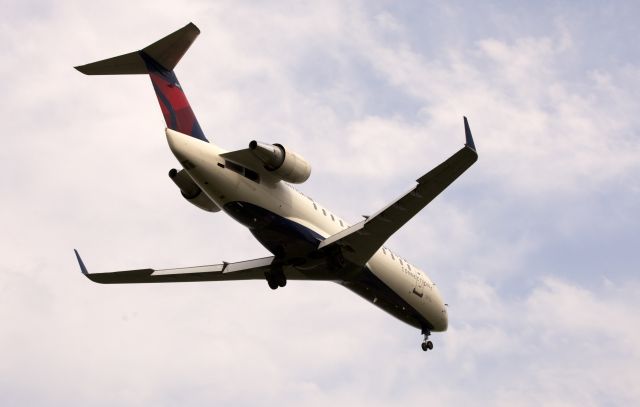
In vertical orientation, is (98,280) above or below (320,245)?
below

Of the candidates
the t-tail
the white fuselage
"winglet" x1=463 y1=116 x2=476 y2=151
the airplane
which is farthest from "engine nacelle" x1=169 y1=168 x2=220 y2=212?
"winglet" x1=463 y1=116 x2=476 y2=151

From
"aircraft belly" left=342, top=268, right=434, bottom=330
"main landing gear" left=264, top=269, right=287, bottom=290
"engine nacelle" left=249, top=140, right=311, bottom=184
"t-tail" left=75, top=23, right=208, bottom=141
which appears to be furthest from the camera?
"aircraft belly" left=342, top=268, right=434, bottom=330

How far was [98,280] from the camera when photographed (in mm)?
34594

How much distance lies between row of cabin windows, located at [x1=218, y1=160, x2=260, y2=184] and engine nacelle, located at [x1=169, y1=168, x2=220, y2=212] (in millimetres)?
2497

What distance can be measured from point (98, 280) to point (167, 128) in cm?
947

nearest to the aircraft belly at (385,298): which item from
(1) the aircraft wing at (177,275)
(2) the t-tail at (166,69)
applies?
(1) the aircraft wing at (177,275)

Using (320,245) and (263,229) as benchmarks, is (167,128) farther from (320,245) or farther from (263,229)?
(320,245)

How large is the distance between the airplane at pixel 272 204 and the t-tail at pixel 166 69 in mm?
30

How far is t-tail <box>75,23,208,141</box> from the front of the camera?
2855 cm

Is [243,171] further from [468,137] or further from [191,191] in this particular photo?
[468,137]

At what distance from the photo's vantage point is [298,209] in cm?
2955

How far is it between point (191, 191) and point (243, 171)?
9.48ft

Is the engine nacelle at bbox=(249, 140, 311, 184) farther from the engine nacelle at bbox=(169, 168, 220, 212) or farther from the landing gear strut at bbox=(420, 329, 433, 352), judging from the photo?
the landing gear strut at bbox=(420, 329, 433, 352)

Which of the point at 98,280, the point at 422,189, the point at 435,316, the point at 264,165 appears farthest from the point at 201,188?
the point at 435,316
